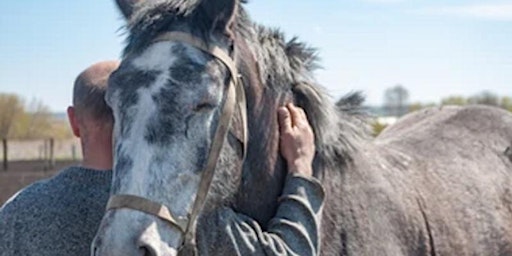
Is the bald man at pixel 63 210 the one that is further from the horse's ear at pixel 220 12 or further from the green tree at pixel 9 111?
the green tree at pixel 9 111

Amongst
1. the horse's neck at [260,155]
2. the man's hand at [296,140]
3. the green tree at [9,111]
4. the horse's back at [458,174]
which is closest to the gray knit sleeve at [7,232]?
the horse's neck at [260,155]

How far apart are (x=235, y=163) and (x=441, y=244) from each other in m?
1.30

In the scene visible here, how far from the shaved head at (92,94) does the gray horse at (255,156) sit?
0.20m

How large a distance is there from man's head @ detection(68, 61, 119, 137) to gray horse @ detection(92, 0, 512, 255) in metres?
0.20

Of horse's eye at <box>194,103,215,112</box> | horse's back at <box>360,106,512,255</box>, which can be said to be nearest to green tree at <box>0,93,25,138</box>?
horse's back at <box>360,106,512,255</box>

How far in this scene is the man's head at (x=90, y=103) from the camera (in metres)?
2.56

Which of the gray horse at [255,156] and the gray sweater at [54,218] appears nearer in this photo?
the gray horse at [255,156]

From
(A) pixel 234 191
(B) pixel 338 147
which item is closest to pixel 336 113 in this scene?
(B) pixel 338 147

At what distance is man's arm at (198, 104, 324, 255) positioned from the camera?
2.51m

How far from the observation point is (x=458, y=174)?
3.81 meters

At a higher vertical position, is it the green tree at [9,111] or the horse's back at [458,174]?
the horse's back at [458,174]

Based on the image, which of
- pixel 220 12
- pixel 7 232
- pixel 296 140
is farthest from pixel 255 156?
pixel 7 232

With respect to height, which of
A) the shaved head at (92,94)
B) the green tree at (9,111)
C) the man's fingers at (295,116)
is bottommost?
the green tree at (9,111)

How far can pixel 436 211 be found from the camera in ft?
11.5
